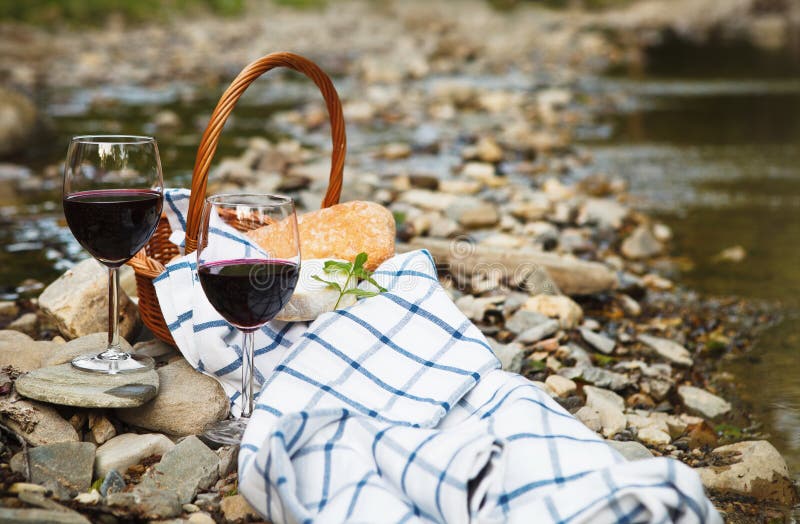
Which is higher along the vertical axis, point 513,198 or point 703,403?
point 513,198

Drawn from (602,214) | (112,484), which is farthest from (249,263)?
(602,214)

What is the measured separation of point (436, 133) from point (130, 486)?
22.0 ft

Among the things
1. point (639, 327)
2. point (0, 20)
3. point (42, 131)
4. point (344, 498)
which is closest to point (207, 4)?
point (0, 20)

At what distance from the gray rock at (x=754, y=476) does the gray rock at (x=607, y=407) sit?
335 millimetres

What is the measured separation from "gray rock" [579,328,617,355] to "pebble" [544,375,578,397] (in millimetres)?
538

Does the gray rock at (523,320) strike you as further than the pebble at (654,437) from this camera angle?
Yes

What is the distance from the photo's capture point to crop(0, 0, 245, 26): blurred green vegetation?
18.6 metres

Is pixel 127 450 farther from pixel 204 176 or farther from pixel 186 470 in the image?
pixel 204 176

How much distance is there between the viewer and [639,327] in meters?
4.10

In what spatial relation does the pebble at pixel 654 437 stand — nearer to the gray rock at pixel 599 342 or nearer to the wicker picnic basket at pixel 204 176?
the gray rock at pixel 599 342

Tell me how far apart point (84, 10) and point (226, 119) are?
62.3ft

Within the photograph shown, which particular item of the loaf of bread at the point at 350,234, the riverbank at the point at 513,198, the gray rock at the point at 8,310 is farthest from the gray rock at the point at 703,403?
the gray rock at the point at 8,310

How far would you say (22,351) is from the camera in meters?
2.78

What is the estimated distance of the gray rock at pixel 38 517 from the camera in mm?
1876
